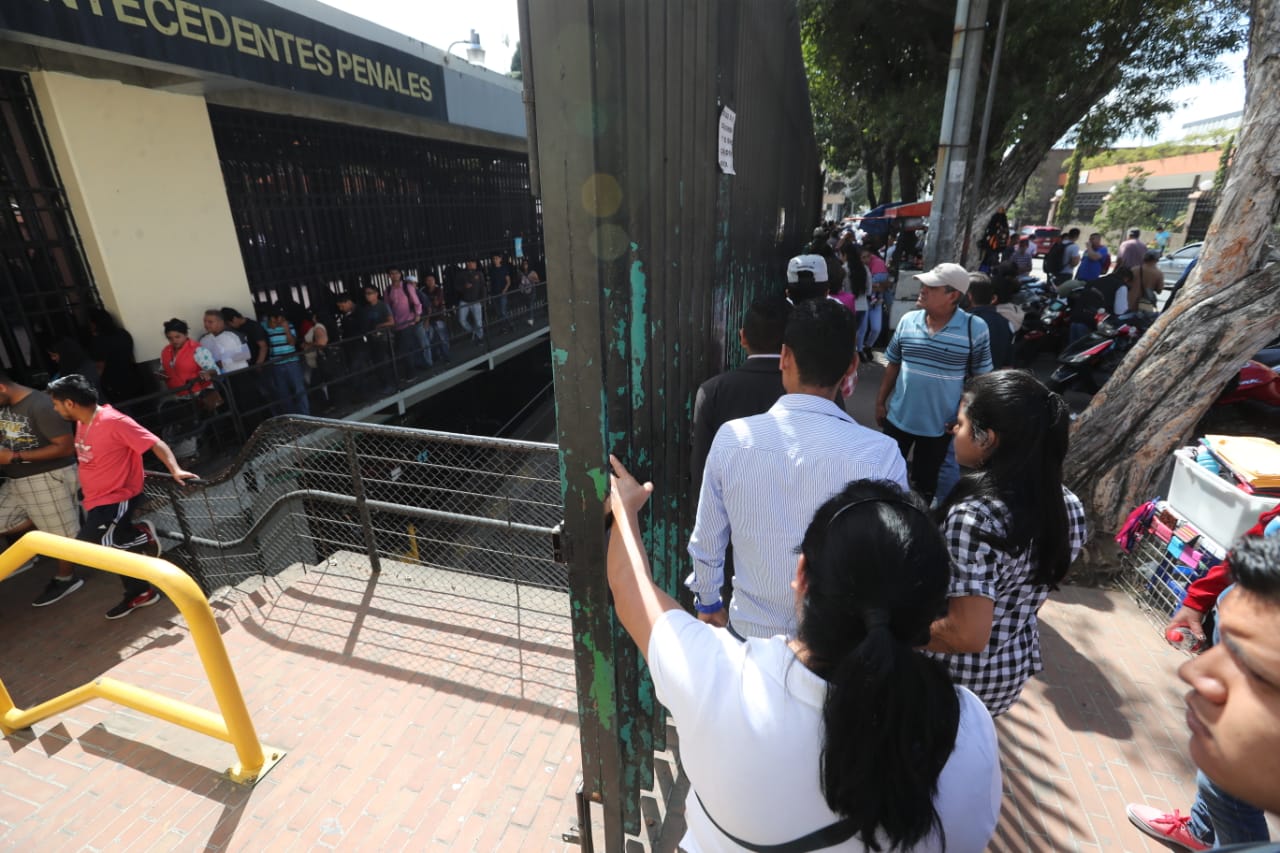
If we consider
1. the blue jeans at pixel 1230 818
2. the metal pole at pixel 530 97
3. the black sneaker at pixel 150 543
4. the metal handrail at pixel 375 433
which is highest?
the metal pole at pixel 530 97

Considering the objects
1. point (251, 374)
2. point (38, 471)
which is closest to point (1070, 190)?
point (251, 374)

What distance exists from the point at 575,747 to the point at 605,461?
1977mm

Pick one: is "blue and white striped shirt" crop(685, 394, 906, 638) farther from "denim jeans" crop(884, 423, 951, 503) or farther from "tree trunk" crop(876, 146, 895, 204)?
"tree trunk" crop(876, 146, 895, 204)

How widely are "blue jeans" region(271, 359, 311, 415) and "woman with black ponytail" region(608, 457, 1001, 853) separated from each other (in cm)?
720

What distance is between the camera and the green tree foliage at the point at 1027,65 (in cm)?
964

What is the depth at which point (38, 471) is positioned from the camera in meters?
4.35

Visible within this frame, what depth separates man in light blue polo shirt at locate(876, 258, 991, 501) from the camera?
3.60 metres

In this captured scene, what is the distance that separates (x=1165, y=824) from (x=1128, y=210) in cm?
4125

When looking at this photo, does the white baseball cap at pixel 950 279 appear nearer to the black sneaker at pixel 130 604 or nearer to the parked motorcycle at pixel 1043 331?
the black sneaker at pixel 130 604

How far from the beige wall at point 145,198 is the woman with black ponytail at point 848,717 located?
8.00 metres

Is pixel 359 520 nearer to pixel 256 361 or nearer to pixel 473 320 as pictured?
pixel 256 361

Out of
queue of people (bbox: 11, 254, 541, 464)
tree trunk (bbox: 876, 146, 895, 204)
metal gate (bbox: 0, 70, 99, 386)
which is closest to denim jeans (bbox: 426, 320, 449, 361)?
queue of people (bbox: 11, 254, 541, 464)

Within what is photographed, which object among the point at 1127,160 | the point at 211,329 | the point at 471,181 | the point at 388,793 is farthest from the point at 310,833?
the point at 1127,160

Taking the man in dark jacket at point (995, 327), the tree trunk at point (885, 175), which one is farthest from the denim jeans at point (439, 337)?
the tree trunk at point (885, 175)
